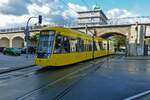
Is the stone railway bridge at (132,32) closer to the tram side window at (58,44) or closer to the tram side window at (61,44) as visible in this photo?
A: the tram side window at (61,44)

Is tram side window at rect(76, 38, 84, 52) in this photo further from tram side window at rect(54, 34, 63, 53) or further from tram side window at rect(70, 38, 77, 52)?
tram side window at rect(54, 34, 63, 53)

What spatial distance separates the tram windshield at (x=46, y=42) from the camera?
21.2 metres

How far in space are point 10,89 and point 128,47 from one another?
46.8 m

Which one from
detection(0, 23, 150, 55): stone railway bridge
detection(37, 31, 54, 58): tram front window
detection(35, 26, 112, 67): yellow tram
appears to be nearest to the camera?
detection(35, 26, 112, 67): yellow tram

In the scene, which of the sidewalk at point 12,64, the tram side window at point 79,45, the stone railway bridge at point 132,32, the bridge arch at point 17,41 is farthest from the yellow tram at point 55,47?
the bridge arch at point 17,41

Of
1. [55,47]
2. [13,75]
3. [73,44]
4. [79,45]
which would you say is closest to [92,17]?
[79,45]

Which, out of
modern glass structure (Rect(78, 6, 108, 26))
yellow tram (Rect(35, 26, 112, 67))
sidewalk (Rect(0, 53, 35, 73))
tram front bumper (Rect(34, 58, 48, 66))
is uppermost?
modern glass structure (Rect(78, 6, 108, 26))

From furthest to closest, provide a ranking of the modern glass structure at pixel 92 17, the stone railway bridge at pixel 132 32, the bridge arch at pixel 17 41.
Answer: the modern glass structure at pixel 92 17
the bridge arch at pixel 17 41
the stone railway bridge at pixel 132 32

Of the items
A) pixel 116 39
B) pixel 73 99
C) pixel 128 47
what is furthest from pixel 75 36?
pixel 116 39

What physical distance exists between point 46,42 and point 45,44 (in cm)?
17

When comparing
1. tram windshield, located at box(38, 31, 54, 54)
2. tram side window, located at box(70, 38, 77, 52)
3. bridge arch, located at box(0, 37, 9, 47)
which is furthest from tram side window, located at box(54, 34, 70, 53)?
bridge arch, located at box(0, 37, 9, 47)

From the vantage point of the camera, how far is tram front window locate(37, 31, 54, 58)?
69.5 feet

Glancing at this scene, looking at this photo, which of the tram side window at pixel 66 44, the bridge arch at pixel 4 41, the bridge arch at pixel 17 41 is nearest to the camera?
the tram side window at pixel 66 44

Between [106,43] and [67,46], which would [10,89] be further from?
[106,43]
